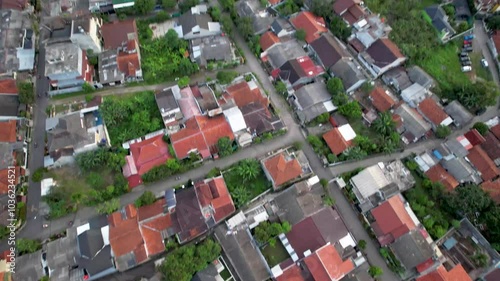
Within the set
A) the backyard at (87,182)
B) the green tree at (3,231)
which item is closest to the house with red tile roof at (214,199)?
the backyard at (87,182)

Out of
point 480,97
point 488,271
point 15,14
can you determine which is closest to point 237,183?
point 488,271

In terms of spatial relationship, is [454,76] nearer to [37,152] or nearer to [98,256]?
[98,256]

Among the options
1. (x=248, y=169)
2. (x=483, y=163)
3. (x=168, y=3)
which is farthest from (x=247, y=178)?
(x=168, y=3)

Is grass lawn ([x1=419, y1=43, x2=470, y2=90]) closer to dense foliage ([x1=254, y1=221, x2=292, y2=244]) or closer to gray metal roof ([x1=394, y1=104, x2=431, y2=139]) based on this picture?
gray metal roof ([x1=394, y1=104, x2=431, y2=139])

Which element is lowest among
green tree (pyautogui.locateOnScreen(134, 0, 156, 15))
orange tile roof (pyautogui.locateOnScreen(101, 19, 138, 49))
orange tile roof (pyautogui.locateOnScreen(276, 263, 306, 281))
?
orange tile roof (pyautogui.locateOnScreen(276, 263, 306, 281))

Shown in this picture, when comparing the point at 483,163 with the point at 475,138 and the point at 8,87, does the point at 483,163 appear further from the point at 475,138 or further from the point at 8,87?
the point at 8,87

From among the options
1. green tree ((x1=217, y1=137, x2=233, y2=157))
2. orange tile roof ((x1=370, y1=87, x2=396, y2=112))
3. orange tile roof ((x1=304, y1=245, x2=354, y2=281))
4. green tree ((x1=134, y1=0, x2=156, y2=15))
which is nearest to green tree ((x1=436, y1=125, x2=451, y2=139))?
orange tile roof ((x1=370, y1=87, x2=396, y2=112))

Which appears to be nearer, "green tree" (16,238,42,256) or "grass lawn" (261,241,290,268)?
"green tree" (16,238,42,256)

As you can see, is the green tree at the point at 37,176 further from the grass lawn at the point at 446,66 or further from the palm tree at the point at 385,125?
the grass lawn at the point at 446,66
